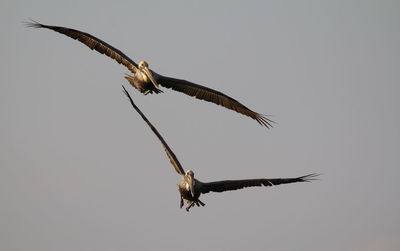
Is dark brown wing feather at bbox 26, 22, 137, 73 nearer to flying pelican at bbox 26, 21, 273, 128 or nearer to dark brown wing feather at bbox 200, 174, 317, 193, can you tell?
flying pelican at bbox 26, 21, 273, 128

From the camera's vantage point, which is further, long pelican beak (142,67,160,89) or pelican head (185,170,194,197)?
long pelican beak (142,67,160,89)

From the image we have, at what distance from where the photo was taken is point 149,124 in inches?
1543

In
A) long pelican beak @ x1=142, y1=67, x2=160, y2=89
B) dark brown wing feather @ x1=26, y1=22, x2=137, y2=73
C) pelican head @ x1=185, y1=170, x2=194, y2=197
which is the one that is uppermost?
dark brown wing feather @ x1=26, y1=22, x2=137, y2=73

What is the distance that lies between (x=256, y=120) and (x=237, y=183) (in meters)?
4.44

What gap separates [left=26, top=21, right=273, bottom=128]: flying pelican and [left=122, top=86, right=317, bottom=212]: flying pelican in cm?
101

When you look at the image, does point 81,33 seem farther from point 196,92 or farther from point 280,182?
point 280,182

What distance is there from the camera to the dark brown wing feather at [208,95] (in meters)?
41.3

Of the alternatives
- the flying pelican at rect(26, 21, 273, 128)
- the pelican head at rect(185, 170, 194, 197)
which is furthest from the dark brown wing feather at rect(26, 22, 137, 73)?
the pelican head at rect(185, 170, 194, 197)

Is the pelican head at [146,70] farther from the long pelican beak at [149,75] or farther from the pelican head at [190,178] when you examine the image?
the pelican head at [190,178]

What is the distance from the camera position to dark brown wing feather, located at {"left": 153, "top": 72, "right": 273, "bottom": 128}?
41.3 meters

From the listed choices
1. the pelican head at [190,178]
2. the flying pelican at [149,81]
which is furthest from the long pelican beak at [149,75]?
the pelican head at [190,178]

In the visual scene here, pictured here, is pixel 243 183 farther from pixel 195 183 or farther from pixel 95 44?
pixel 95 44

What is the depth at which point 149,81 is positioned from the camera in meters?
39.5

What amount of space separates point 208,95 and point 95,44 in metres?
5.40
